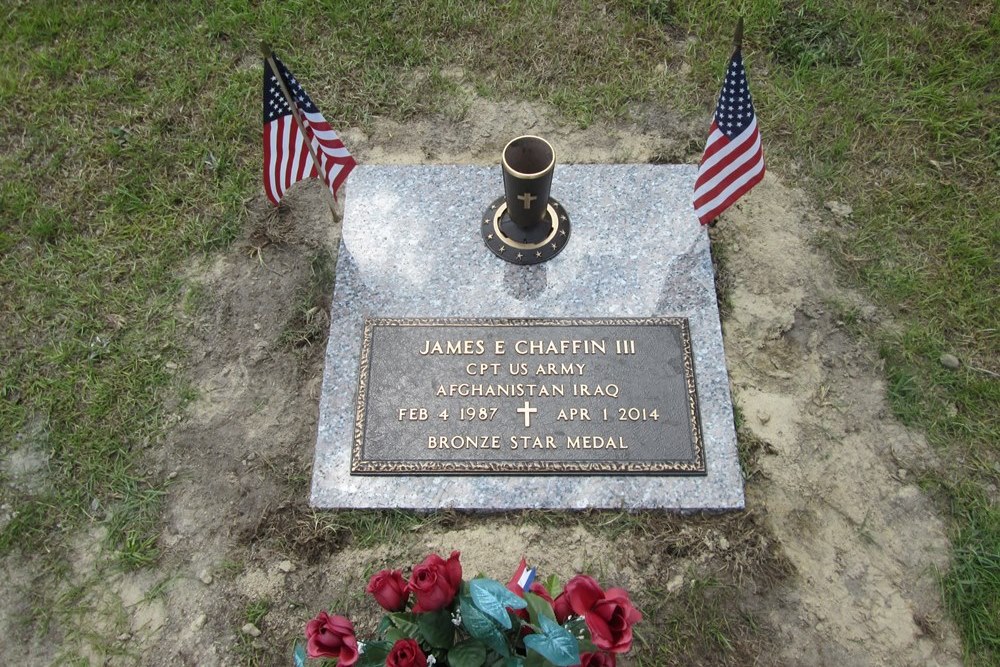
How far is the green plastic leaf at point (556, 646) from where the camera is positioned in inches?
67.6

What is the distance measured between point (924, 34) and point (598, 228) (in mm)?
2724

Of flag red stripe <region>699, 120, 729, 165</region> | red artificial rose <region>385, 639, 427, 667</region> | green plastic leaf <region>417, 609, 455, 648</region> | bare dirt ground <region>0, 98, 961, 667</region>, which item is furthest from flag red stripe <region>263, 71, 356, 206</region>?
red artificial rose <region>385, 639, 427, 667</region>

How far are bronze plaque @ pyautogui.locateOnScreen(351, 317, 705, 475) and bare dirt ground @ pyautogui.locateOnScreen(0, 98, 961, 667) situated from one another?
0.27 m

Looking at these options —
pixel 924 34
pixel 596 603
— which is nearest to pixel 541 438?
pixel 596 603

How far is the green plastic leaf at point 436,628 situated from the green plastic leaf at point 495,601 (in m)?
0.17

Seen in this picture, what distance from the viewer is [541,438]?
3.09 m

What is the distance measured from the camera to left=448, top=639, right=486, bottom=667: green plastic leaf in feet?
6.45

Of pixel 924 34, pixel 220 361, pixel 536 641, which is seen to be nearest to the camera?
pixel 536 641

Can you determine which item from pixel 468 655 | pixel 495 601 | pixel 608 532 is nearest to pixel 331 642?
pixel 468 655

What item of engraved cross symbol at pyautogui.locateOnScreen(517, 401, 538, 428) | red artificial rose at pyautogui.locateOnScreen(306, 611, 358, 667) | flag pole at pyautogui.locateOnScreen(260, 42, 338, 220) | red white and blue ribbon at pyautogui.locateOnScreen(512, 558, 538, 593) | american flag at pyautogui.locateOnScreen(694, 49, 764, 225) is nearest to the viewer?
red artificial rose at pyautogui.locateOnScreen(306, 611, 358, 667)

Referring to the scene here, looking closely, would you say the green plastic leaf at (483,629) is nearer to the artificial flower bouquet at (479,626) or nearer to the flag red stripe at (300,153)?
the artificial flower bouquet at (479,626)

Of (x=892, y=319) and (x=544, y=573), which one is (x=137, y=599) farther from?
(x=892, y=319)

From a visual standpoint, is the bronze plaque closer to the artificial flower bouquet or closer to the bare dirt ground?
the bare dirt ground

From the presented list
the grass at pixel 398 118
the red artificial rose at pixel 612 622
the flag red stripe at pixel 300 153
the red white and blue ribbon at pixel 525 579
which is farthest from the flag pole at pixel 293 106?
the red artificial rose at pixel 612 622
